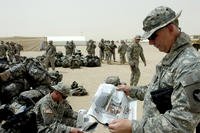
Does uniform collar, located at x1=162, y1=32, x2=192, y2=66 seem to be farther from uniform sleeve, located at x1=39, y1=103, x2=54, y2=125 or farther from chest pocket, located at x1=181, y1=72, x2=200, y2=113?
uniform sleeve, located at x1=39, y1=103, x2=54, y2=125

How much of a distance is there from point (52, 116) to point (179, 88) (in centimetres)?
331

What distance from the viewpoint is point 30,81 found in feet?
26.4

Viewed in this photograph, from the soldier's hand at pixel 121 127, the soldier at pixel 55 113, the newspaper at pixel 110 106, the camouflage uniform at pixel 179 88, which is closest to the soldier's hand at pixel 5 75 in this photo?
the soldier at pixel 55 113

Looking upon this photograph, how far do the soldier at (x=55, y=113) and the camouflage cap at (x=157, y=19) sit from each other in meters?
2.62

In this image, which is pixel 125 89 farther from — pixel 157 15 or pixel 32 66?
pixel 32 66

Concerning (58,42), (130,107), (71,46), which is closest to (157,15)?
(130,107)

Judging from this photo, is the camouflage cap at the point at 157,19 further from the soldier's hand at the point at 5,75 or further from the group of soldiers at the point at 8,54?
the group of soldiers at the point at 8,54

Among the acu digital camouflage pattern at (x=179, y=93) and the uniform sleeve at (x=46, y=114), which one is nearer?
the acu digital camouflage pattern at (x=179, y=93)

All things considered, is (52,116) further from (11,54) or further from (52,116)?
(11,54)

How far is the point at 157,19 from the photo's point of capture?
2502 mm

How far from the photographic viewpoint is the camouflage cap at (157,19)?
2.47 meters

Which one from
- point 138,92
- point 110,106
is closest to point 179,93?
point 110,106

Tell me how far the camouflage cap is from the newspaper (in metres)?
0.74

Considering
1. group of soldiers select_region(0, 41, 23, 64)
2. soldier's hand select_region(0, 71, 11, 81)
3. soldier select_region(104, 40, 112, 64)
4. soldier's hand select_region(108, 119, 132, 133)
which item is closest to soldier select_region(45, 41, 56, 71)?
group of soldiers select_region(0, 41, 23, 64)
